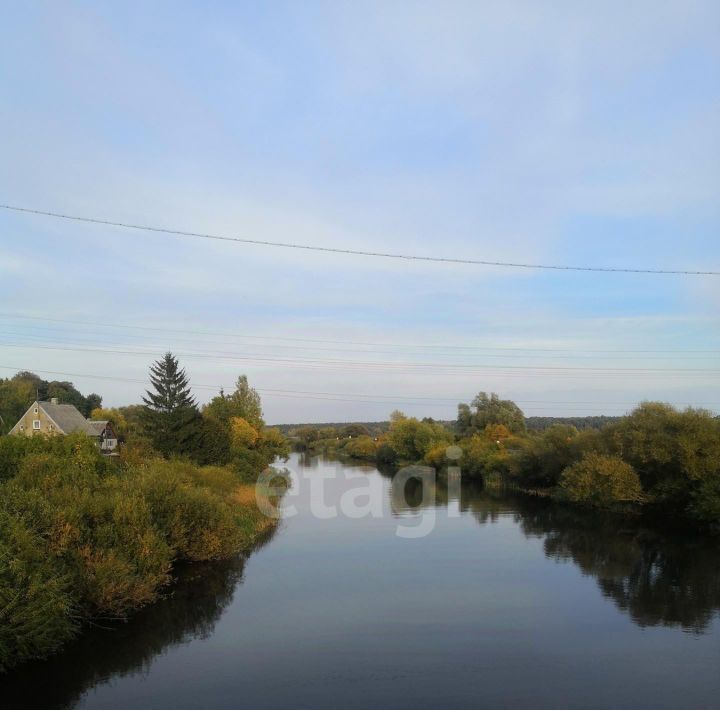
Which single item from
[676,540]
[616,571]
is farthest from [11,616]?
[676,540]

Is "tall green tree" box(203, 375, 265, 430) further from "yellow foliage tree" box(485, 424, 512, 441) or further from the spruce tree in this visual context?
"yellow foliage tree" box(485, 424, 512, 441)

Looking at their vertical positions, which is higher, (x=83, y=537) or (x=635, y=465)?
(x=635, y=465)

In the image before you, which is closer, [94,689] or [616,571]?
[94,689]

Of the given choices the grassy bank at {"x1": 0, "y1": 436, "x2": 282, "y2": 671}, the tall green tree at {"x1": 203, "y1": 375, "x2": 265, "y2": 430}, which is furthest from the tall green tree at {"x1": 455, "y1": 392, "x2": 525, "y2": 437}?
the grassy bank at {"x1": 0, "y1": 436, "x2": 282, "y2": 671}

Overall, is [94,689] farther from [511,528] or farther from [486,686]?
[511,528]

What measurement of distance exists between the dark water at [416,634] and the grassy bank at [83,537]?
69 centimetres

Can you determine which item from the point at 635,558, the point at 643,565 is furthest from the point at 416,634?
the point at 635,558

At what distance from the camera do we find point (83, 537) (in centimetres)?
1438

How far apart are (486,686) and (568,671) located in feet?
5.85

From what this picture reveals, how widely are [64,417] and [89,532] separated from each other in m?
37.7

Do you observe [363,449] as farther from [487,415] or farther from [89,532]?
[89,532]

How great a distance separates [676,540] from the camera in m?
24.2

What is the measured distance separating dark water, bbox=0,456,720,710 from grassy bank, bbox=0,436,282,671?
693mm

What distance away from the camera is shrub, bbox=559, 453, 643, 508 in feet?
94.2
